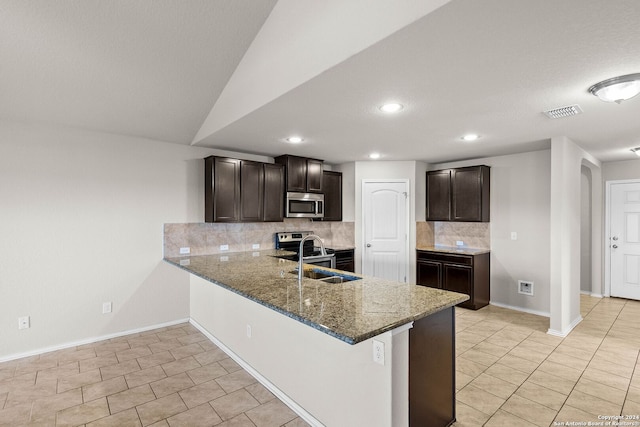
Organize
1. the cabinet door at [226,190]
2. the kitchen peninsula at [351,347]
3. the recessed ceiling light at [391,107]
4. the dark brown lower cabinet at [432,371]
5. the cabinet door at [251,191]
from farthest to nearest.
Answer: the cabinet door at [251,191] < the cabinet door at [226,190] < the recessed ceiling light at [391,107] < the dark brown lower cabinet at [432,371] < the kitchen peninsula at [351,347]

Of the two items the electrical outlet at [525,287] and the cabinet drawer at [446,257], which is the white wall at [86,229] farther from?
the electrical outlet at [525,287]

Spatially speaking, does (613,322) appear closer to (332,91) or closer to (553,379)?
(553,379)

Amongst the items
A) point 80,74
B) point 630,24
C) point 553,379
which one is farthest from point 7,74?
point 553,379

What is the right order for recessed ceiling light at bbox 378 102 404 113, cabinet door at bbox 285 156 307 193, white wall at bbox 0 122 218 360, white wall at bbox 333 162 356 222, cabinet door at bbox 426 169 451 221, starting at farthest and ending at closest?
white wall at bbox 333 162 356 222, cabinet door at bbox 426 169 451 221, cabinet door at bbox 285 156 307 193, white wall at bbox 0 122 218 360, recessed ceiling light at bbox 378 102 404 113

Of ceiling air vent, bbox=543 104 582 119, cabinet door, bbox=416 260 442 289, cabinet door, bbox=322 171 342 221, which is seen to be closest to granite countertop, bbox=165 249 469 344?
ceiling air vent, bbox=543 104 582 119

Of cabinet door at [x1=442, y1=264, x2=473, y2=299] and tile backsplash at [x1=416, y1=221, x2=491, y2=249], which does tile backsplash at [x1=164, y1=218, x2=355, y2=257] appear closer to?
tile backsplash at [x1=416, y1=221, x2=491, y2=249]

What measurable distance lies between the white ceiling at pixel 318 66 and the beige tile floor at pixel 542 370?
2324 mm

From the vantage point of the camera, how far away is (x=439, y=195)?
214 inches

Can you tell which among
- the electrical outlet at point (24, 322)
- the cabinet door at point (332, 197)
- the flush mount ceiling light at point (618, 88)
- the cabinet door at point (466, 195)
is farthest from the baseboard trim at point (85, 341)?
the flush mount ceiling light at point (618, 88)

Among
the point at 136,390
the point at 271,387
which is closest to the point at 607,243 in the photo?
the point at 271,387

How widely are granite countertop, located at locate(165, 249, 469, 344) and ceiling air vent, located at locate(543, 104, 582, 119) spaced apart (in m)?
1.89

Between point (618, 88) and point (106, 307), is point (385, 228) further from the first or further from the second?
point (106, 307)

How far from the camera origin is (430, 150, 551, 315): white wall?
180 inches

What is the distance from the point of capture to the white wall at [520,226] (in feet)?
15.0
